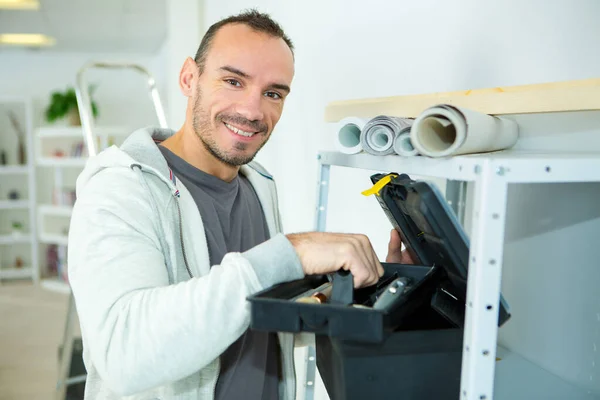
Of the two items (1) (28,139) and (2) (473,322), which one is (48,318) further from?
(2) (473,322)

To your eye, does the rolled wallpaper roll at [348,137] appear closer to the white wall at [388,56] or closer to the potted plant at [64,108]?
the white wall at [388,56]

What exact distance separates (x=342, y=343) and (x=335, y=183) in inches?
49.4

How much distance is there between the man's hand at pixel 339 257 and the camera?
2.62 feet

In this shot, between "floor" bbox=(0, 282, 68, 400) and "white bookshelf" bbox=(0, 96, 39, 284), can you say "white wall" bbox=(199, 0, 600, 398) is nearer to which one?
"floor" bbox=(0, 282, 68, 400)

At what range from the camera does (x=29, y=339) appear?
4.18 meters

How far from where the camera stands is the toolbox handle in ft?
2.63

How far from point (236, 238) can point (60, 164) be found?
199 inches

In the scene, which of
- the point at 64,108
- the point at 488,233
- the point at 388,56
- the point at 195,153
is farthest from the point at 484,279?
the point at 64,108

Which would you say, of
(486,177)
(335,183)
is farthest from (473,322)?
(335,183)

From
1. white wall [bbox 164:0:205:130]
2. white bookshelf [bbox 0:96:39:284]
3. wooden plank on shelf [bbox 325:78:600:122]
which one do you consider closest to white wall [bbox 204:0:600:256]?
wooden plank on shelf [bbox 325:78:600:122]

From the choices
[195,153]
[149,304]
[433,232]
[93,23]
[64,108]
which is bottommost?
[149,304]

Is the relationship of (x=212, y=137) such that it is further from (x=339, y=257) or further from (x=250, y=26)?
(x=339, y=257)

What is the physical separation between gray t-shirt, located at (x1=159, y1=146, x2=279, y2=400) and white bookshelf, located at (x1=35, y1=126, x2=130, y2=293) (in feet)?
15.4

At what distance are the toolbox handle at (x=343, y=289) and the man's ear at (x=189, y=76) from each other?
28.3 inches
